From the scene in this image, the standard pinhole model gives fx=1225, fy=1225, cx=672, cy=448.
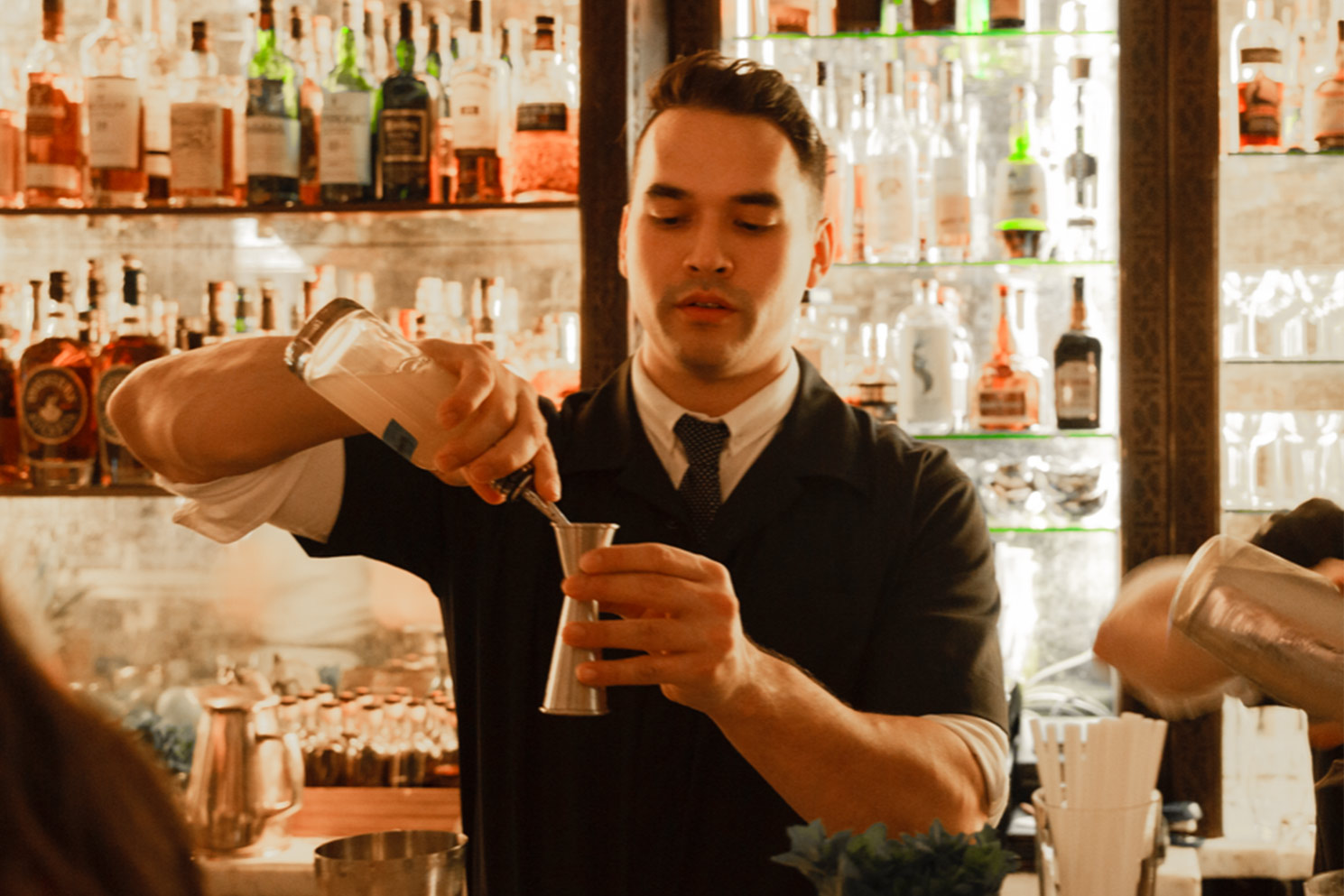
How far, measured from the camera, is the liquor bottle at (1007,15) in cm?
227

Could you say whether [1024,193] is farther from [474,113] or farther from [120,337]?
[120,337]

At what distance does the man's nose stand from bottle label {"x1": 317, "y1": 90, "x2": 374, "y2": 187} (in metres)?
0.96

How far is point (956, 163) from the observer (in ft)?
7.71

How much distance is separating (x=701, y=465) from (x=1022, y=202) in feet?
3.67

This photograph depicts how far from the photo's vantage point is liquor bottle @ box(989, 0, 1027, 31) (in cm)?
227

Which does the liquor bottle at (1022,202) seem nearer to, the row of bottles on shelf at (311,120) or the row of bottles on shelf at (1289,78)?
the row of bottles on shelf at (1289,78)

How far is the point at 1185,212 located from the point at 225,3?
6.18 feet

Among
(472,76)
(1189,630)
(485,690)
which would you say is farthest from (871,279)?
(1189,630)

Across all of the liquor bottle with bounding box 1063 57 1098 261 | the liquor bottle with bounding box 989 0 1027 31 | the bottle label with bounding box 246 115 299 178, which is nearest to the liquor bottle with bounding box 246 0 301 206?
the bottle label with bounding box 246 115 299 178

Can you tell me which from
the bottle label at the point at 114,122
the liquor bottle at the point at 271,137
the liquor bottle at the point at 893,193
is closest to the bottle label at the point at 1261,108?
the liquor bottle at the point at 893,193

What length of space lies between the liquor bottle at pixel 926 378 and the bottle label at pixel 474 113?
2.83 feet

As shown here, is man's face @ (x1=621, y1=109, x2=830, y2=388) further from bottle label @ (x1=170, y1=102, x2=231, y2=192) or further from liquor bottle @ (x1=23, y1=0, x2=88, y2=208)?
liquor bottle @ (x1=23, y1=0, x2=88, y2=208)

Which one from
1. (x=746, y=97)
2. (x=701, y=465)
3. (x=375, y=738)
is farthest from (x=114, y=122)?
(x=701, y=465)

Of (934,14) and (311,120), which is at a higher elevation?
(934,14)
